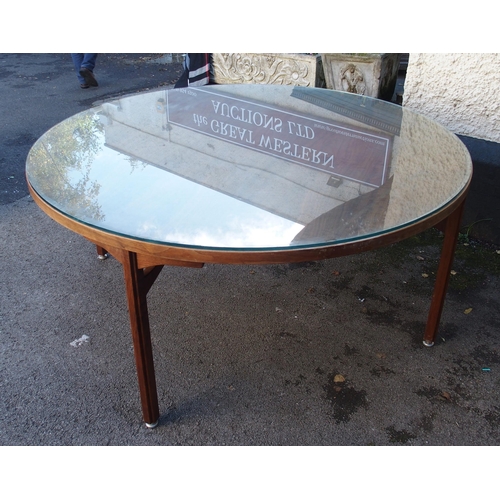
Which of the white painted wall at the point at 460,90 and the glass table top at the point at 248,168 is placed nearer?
the glass table top at the point at 248,168

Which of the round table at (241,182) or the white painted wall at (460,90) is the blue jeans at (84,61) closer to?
the round table at (241,182)

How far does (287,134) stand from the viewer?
7.76ft

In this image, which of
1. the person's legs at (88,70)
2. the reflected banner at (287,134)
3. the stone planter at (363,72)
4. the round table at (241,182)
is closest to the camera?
the round table at (241,182)

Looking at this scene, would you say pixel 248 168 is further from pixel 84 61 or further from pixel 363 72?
pixel 84 61

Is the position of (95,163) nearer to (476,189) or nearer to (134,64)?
(476,189)

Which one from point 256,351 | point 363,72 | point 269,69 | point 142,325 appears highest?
point 363,72

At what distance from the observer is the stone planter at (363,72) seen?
3.51 metres

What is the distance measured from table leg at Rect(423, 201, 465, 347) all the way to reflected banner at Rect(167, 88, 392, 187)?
30 cm

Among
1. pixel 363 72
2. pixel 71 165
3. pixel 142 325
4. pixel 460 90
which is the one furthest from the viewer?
pixel 363 72

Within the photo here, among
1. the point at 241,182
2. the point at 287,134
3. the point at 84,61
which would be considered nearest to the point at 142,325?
the point at 241,182

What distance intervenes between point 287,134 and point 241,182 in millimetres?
589

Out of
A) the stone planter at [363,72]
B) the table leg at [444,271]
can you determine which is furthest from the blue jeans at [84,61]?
the table leg at [444,271]

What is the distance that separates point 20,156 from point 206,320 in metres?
2.65

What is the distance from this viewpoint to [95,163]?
6.75 ft
